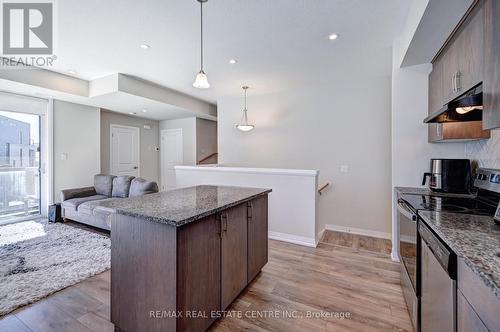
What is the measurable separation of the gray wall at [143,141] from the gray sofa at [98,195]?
46.4 inches

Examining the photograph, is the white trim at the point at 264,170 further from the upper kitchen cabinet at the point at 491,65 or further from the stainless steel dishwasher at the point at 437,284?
the upper kitchen cabinet at the point at 491,65

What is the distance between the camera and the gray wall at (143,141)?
19.0 feet

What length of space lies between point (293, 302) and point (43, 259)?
301cm

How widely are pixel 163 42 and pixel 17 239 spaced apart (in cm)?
364

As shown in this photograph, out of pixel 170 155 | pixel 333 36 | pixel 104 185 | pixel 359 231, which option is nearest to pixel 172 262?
pixel 333 36

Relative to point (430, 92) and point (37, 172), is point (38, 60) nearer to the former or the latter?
point (37, 172)

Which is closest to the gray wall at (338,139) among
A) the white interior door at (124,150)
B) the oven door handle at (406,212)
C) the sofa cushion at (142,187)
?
the oven door handle at (406,212)

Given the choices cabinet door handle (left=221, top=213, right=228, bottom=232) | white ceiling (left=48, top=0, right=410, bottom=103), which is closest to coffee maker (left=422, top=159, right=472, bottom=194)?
white ceiling (left=48, top=0, right=410, bottom=103)

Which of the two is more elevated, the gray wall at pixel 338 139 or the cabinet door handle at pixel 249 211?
the gray wall at pixel 338 139

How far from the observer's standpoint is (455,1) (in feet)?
5.21

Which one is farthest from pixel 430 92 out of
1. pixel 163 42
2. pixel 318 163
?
pixel 163 42

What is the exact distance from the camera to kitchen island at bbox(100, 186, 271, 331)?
1320 mm

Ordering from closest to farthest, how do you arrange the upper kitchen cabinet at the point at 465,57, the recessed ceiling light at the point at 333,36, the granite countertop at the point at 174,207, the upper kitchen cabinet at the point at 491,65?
the upper kitchen cabinet at the point at 491,65
the granite countertop at the point at 174,207
the upper kitchen cabinet at the point at 465,57
the recessed ceiling light at the point at 333,36

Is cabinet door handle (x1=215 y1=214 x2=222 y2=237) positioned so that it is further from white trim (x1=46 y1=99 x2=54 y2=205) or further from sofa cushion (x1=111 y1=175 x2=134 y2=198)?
white trim (x1=46 y1=99 x2=54 y2=205)
